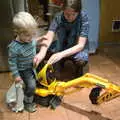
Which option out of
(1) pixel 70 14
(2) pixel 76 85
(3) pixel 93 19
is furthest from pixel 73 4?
(3) pixel 93 19

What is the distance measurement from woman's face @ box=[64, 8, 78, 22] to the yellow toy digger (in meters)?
0.40

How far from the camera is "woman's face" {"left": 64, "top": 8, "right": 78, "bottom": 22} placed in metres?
2.06

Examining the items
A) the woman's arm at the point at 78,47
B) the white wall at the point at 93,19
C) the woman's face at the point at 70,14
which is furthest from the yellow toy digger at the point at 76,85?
the white wall at the point at 93,19

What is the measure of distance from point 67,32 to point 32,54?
49 centimetres

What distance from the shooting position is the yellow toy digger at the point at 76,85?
1771 mm

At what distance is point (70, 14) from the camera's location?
2.12 meters

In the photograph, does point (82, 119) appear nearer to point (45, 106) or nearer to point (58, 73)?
point (45, 106)

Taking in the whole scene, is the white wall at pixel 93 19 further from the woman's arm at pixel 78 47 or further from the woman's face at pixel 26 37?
the woman's face at pixel 26 37

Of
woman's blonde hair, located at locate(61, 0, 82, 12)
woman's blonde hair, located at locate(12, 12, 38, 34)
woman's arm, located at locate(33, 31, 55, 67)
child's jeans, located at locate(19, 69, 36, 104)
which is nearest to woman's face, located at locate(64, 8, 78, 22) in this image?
woman's blonde hair, located at locate(61, 0, 82, 12)

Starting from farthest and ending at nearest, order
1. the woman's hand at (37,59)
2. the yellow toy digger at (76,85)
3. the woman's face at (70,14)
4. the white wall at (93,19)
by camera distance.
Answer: the white wall at (93,19)
the woman's face at (70,14)
the woman's hand at (37,59)
the yellow toy digger at (76,85)

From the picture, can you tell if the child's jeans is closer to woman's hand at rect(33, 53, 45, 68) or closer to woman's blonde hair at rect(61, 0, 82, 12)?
woman's hand at rect(33, 53, 45, 68)

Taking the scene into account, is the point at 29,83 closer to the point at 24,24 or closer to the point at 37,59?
the point at 37,59

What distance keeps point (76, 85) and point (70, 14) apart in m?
0.53

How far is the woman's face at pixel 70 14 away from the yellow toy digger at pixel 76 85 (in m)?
0.40
